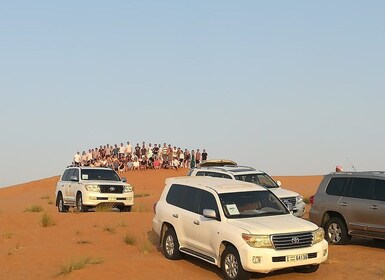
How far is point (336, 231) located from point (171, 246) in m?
4.41

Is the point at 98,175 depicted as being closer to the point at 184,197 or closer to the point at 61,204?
the point at 61,204

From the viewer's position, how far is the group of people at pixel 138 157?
135ft

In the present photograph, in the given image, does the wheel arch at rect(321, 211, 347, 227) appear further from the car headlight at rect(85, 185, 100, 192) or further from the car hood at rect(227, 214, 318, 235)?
the car headlight at rect(85, 185, 100, 192)

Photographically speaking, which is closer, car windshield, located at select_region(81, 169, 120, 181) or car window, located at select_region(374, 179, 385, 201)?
car window, located at select_region(374, 179, 385, 201)

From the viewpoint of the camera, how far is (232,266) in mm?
10883

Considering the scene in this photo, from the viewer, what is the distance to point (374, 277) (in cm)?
1128

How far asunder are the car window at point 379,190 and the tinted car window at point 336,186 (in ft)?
3.11

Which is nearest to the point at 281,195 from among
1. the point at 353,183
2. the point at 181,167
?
the point at 353,183

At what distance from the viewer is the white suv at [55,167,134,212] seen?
2216 centimetres

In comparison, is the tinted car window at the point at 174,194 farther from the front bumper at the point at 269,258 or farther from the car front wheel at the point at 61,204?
the car front wheel at the point at 61,204

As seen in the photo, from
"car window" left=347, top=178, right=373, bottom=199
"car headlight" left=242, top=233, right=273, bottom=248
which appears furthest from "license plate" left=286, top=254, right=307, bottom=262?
"car window" left=347, top=178, right=373, bottom=199

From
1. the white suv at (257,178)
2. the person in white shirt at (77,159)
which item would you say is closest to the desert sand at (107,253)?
the white suv at (257,178)

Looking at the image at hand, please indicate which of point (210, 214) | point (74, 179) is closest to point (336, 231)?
point (210, 214)

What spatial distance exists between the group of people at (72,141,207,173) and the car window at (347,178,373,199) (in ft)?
85.6
